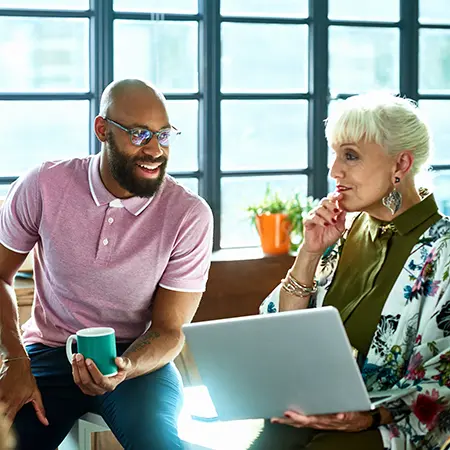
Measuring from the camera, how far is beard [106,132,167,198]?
269cm

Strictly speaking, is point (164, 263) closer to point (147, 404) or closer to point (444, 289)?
point (147, 404)

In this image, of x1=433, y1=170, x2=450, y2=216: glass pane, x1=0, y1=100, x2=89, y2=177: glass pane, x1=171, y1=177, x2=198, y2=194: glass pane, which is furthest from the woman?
x1=433, y1=170, x2=450, y2=216: glass pane

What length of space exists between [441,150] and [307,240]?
6.96 ft

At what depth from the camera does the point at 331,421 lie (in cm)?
216

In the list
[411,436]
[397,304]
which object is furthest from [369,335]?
[411,436]

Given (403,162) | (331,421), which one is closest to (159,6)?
(403,162)

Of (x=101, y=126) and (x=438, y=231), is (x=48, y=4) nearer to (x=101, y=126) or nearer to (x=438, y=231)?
(x=101, y=126)

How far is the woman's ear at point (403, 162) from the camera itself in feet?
8.03

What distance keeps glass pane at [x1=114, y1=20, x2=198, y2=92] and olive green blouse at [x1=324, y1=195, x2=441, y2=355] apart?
164cm

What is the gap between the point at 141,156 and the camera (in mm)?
2682

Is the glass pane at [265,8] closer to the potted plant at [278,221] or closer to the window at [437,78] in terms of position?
the window at [437,78]

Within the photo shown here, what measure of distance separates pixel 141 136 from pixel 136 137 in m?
0.02

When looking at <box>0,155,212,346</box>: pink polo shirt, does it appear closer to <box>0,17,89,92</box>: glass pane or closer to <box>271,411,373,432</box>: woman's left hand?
<box>271,411,373,432</box>: woman's left hand

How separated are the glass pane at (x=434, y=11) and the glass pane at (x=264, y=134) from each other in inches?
28.0
